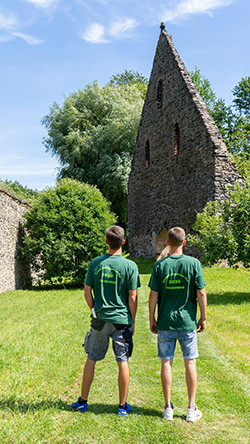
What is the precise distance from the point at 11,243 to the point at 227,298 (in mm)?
7510

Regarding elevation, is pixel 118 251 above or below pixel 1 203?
below

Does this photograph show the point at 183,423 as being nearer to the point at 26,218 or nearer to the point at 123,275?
the point at 123,275

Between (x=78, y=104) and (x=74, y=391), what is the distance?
28.6 metres

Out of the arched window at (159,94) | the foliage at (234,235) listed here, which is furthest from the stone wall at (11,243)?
the arched window at (159,94)

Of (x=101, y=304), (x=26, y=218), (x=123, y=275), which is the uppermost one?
(x=26, y=218)

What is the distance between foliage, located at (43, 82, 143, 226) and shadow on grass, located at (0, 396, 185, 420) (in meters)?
23.7

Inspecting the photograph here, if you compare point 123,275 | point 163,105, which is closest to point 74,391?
point 123,275

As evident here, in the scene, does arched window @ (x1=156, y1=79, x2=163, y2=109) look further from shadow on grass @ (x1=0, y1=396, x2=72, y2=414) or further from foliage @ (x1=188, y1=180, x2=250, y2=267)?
shadow on grass @ (x1=0, y1=396, x2=72, y2=414)

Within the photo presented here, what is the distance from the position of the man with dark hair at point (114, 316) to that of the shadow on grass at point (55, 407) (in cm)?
12

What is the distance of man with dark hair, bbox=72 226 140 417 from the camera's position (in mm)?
3871

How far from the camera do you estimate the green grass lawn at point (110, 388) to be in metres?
3.56

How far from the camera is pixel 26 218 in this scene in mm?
14266

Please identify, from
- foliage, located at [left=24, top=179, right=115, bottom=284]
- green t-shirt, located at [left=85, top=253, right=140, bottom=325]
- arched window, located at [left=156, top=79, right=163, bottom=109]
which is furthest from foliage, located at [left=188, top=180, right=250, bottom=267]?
arched window, located at [left=156, top=79, right=163, bottom=109]

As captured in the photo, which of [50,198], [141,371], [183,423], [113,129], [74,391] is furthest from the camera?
[113,129]
